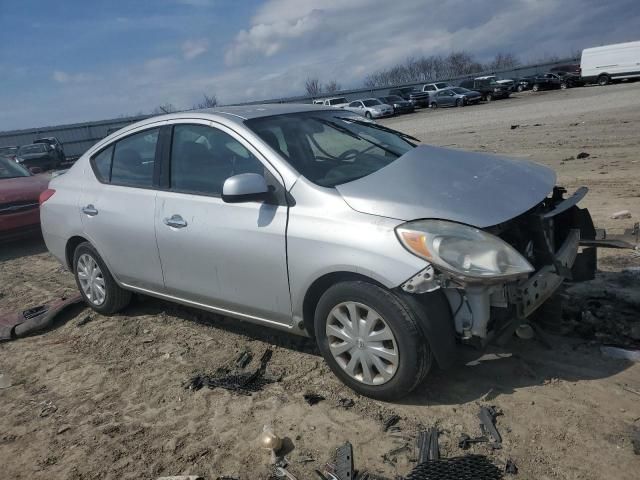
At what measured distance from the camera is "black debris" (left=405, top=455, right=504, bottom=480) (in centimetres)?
258

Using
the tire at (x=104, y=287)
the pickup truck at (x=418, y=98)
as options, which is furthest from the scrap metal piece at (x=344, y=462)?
the pickup truck at (x=418, y=98)

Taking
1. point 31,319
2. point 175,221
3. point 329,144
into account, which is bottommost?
point 31,319

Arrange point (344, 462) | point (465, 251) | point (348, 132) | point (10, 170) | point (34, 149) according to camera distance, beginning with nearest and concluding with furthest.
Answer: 1. point (344, 462)
2. point (465, 251)
3. point (348, 132)
4. point (10, 170)
5. point (34, 149)

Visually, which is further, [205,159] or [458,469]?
[205,159]

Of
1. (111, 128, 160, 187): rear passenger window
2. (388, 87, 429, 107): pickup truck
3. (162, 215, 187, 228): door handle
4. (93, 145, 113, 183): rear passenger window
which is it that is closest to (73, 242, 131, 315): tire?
(93, 145, 113, 183): rear passenger window

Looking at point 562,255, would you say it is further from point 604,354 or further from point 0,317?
point 0,317

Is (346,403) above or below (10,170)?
below

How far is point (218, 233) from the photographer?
3.73 metres

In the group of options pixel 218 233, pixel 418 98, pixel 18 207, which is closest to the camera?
pixel 218 233

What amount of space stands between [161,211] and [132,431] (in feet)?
5.32

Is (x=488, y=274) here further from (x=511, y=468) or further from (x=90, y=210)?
(x=90, y=210)

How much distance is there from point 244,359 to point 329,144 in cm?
174

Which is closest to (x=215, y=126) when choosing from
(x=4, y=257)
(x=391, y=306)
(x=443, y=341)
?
(x=391, y=306)

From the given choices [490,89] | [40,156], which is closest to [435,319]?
[40,156]
